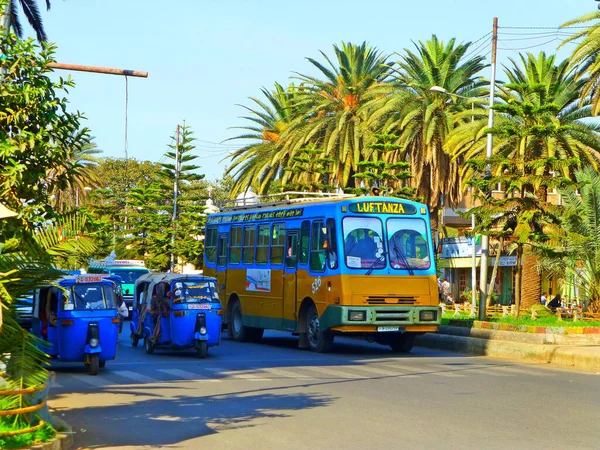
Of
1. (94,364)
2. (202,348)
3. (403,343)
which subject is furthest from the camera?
(403,343)

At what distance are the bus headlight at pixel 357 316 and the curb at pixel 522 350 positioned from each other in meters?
3.23

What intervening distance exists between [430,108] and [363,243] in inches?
739

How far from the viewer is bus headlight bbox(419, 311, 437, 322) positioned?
71.3 feet

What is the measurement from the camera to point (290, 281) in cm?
2345

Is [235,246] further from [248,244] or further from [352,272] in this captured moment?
[352,272]

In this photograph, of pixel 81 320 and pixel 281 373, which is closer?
pixel 81 320

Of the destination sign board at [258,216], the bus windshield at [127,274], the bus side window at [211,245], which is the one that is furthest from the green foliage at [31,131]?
the bus windshield at [127,274]

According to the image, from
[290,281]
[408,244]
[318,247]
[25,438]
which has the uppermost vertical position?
[408,244]

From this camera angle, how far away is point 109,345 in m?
17.2

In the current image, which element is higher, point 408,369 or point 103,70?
point 103,70

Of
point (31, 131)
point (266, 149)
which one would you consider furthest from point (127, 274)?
point (31, 131)

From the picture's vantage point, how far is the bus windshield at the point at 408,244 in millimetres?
21812

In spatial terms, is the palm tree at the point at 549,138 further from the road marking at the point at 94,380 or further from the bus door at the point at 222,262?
the road marking at the point at 94,380

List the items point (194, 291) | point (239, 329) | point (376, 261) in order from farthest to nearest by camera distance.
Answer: point (239, 329) < point (376, 261) < point (194, 291)
